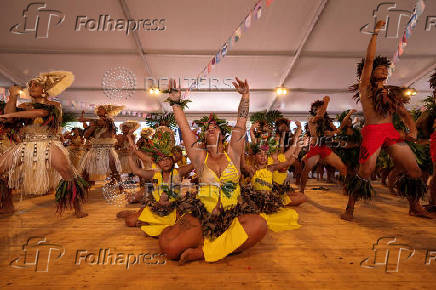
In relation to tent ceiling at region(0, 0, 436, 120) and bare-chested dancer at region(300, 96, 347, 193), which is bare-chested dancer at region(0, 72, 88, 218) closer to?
tent ceiling at region(0, 0, 436, 120)

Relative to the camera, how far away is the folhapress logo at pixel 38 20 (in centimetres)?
462

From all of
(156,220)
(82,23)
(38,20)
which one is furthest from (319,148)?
(38,20)

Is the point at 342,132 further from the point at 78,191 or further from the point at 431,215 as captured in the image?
the point at 78,191

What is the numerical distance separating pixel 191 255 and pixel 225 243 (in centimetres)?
31

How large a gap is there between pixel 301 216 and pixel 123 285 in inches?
Result: 98.6

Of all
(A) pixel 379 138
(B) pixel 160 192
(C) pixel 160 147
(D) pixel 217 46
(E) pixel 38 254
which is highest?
(D) pixel 217 46

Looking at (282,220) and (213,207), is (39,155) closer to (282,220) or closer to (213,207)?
(213,207)

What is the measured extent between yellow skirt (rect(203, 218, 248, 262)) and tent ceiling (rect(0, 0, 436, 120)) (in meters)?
5.07

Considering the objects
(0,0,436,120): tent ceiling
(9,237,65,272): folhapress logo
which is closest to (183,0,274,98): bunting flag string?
(0,0,436,120): tent ceiling

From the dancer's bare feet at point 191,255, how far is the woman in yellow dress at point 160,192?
68cm

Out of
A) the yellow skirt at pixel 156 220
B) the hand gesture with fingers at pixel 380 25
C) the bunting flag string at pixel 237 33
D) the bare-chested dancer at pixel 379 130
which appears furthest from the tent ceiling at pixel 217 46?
the yellow skirt at pixel 156 220

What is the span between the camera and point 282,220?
92.5 inches

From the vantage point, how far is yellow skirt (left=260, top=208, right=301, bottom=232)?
226 cm

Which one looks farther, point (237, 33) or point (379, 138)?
point (237, 33)
